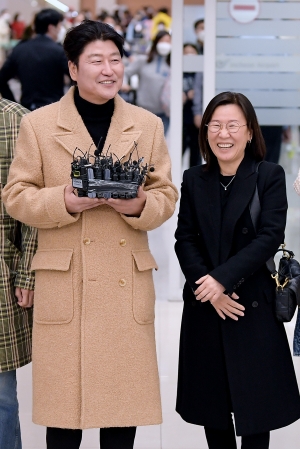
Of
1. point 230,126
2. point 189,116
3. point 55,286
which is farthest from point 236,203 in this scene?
point 189,116

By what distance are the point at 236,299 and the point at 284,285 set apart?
180 mm

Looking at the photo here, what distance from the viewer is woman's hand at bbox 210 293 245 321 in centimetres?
295

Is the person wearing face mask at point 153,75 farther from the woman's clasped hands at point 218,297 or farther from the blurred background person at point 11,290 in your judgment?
the woman's clasped hands at point 218,297

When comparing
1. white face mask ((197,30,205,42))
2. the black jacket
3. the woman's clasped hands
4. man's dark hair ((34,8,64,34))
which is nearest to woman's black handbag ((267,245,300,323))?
the woman's clasped hands

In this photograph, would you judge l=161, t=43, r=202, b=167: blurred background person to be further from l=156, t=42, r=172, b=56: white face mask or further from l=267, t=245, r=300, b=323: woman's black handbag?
l=156, t=42, r=172, b=56: white face mask

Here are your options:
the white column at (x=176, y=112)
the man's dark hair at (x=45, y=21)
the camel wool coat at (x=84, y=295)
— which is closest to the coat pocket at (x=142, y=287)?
the camel wool coat at (x=84, y=295)

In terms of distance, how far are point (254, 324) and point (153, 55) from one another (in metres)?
8.11

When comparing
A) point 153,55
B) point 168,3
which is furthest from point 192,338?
point 168,3

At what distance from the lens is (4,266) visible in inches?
120

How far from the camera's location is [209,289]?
290cm

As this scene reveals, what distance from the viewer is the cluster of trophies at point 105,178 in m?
2.60

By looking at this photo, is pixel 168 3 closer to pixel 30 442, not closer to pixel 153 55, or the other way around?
pixel 153 55

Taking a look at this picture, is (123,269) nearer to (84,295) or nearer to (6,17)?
(84,295)

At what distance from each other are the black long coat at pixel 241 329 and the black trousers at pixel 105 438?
0.25 m
